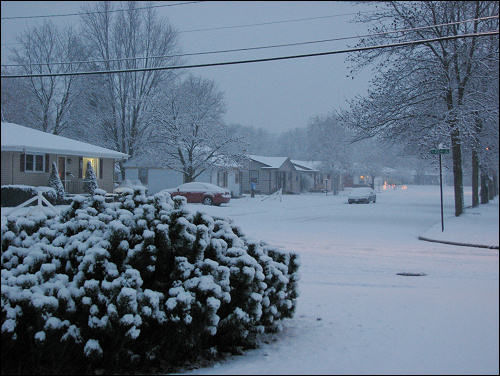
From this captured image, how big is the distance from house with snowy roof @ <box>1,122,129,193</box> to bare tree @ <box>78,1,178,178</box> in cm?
47

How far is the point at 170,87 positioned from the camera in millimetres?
6477

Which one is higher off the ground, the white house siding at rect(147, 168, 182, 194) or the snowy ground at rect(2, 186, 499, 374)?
the white house siding at rect(147, 168, 182, 194)

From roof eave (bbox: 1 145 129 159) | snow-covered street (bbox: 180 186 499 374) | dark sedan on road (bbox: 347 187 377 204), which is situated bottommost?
snow-covered street (bbox: 180 186 499 374)

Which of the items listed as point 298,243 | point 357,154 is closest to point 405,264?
point 357,154

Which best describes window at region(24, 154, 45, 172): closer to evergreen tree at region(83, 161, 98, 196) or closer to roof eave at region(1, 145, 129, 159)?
roof eave at region(1, 145, 129, 159)

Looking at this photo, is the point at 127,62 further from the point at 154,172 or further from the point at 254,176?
the point at 254,176

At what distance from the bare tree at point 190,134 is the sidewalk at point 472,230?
812 cm

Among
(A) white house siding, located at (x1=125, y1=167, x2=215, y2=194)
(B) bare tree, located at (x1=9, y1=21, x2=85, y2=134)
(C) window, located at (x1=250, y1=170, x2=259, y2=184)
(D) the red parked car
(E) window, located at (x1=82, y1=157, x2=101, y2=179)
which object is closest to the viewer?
(E) window, located at (x1=82, y1=157, x2=101, y2=179)

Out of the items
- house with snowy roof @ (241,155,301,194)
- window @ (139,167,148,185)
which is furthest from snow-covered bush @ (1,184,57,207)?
house with snowy roof @ (241,155,301,194)

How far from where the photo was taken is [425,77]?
Answer: 6.27 m

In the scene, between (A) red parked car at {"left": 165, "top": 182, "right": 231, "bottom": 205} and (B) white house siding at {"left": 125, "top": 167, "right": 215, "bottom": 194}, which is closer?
(B) white house siding at {"left": 125, "top": 167, "right": 215, "bottom": 194}

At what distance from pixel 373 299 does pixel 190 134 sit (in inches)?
132

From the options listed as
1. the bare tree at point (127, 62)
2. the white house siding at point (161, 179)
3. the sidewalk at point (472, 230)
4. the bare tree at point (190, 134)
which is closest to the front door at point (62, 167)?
the bare tree at point (127, 62)

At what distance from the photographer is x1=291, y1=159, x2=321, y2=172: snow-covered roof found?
945 centimetres
